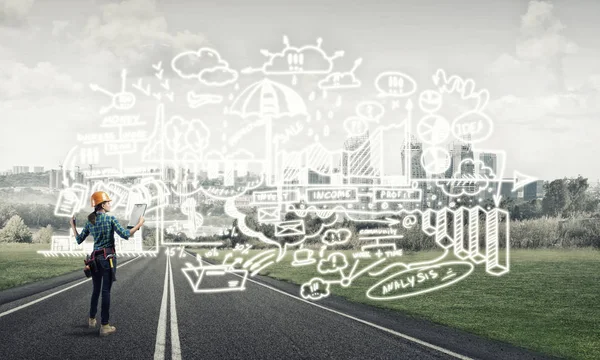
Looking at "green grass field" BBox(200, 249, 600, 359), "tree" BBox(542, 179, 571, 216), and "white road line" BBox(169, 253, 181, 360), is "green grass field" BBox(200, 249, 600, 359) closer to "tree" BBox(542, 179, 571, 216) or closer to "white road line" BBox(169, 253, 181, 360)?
"white road line" BBox(169, 253, 181, 360)

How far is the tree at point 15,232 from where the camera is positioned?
→ 87.6m

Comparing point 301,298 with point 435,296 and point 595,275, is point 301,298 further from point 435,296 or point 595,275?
point 595,275

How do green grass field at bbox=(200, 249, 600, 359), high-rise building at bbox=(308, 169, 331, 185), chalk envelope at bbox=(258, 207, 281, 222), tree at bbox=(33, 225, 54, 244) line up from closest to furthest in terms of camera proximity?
1. green grass field at bbox=(200, 249, 600, 359)
2. chalk envelope at bbox=(258, 207, 281, 222)
3. high-rise building at bbox=(308, 169, 331, 185)
4. tree at bbox=(33, 225, 54, 244)

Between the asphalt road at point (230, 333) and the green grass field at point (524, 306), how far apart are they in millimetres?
1734

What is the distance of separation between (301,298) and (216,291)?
14.6ft

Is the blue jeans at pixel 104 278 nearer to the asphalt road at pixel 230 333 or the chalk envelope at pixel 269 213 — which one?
the asphalt road at pixel 230 333

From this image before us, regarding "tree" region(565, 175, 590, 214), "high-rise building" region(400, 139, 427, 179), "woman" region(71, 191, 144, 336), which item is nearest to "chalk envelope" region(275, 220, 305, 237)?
"high-rise building" region(400, 139, 427, 179)

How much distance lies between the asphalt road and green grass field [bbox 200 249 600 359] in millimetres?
1734

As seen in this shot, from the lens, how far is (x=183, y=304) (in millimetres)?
18578

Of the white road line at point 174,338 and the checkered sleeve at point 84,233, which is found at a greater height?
the checkered sleeve at point 84,233

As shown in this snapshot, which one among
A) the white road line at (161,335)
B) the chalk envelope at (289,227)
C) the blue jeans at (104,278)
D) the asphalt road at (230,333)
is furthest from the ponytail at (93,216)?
the chalk envelope at (289,227)

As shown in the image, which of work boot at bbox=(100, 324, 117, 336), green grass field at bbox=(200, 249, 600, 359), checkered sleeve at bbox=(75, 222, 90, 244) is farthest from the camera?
green grass field at bbox=(200, 249, 600, 359)

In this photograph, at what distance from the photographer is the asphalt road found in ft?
33.2

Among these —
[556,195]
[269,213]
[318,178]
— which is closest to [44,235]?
[318,178]
